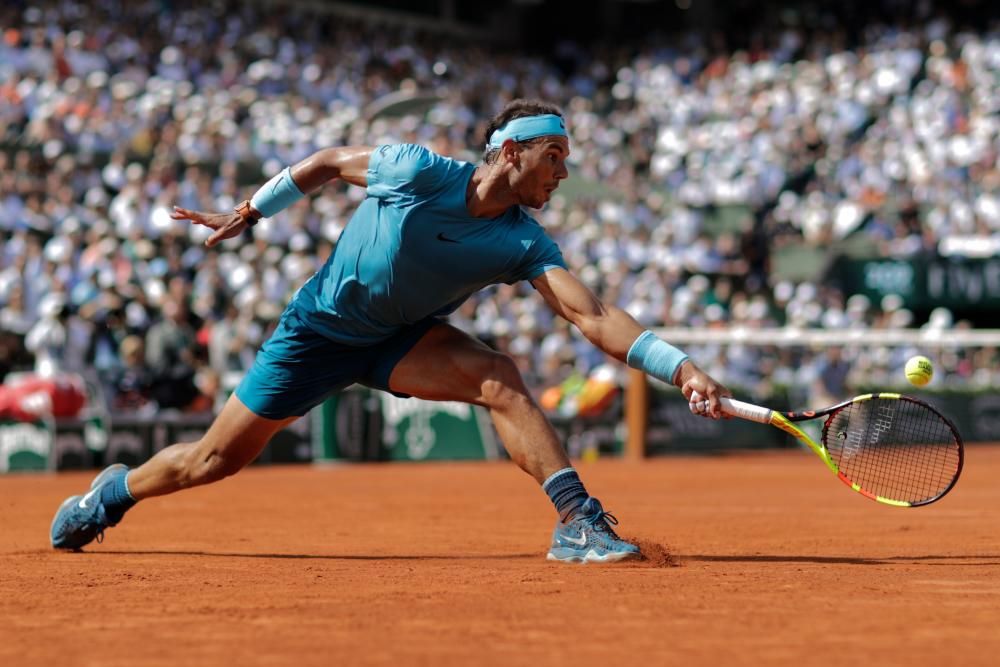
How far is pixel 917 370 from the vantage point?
6.93 meters

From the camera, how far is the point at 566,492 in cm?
676

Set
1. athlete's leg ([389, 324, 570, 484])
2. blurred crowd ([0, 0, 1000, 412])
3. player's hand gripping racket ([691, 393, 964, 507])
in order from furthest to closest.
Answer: blurred crowd ([0, 0, 1000, 412]) → athlete's leg ([389, 324, 570, 484]) → player's hand gripping racket ([691, 393, 964, 507])

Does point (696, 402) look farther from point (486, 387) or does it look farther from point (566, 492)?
point (486, 387)

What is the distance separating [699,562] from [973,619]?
6.57ft

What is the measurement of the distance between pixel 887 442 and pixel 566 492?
5.71ft

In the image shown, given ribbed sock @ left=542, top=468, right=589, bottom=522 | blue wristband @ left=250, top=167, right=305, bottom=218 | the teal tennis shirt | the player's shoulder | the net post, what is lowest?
the net post

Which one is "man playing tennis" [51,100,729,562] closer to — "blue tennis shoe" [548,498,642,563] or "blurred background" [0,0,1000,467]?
"blue tennis shoe" [548,498,642,563]

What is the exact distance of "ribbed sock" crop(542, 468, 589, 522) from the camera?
675 cm

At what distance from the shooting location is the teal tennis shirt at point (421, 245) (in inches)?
262

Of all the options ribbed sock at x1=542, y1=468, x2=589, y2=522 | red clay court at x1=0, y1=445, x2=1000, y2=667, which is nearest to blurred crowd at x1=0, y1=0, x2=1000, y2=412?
red clay court at x1=0, y1=445, x2=1000, y2=667

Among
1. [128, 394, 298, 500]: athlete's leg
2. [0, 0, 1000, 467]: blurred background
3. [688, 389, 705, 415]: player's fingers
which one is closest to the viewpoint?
[688, 389, 705, 415]: player's fingers

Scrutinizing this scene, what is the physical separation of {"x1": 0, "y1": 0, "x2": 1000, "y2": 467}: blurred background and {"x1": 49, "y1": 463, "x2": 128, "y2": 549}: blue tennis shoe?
7.77 metres

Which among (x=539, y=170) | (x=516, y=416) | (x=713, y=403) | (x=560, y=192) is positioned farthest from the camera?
(x=560, y=192)

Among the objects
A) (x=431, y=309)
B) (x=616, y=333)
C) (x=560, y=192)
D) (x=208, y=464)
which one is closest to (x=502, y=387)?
(x=431, y=309)
